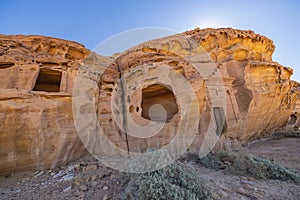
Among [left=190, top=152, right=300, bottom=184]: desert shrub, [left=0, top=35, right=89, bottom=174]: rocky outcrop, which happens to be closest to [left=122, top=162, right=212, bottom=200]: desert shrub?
[left=190, top=152, right=300, bottom=184]: desert shrub

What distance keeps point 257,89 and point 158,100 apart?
465cm

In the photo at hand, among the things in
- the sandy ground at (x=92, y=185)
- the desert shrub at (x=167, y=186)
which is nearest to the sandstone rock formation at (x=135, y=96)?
the sandy ground at (x=92, y=185)

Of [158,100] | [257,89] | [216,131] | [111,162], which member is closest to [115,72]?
[158,100]

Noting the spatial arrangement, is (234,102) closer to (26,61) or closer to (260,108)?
(260,108)

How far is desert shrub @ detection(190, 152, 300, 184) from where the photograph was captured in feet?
10.5

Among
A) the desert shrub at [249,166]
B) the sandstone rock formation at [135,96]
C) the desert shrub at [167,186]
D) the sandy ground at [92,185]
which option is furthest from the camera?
the sandstone rock formation at [135,96]

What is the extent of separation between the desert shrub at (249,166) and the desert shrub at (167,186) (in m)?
1.64

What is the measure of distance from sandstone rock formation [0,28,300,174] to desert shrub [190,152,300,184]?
778 millimetres

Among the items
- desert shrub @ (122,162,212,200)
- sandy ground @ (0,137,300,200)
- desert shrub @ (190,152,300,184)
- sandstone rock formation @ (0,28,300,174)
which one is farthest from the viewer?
sandstone rock formation @ (0,28,300,174)

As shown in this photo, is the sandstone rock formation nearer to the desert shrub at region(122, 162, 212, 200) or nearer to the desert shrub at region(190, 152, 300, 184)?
the desert shrub at region(190, 152, 300, 184)

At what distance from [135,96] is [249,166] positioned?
4.05m

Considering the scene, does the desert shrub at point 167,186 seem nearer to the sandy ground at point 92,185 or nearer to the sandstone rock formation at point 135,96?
the sandy ground at point 92,185

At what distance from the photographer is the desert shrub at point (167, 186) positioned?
2143 millimetres

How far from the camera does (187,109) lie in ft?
17.5
